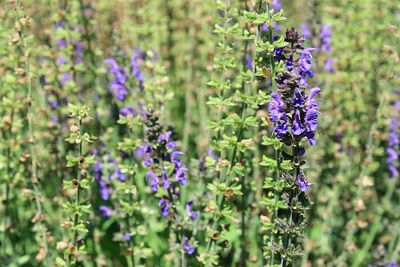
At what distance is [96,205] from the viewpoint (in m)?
5.08

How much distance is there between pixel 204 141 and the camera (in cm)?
512

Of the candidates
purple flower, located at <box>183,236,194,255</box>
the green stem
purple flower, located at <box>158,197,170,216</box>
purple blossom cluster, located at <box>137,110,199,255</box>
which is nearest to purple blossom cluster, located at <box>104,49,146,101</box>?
purple blossom cluster, located at <box>137,110,199,255</box>

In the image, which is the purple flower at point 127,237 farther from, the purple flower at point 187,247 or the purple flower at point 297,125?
the purple flower at point 297,125

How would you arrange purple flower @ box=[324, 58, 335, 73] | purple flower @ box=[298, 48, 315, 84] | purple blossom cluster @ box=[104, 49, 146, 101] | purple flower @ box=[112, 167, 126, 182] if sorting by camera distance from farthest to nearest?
purple flower @ box=[324, 58, 335, 73]
purple blossom cluster @ box=[104, 49, 146, 101]
purple flower @ box=[112, 167, 126, 182]
purple flower @ box=[298, 48, 315, 84]

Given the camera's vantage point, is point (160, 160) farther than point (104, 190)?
No

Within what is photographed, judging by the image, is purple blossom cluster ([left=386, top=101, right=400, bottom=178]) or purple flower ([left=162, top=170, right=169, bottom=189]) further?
purple blossom cluster ([left=386, top=101, right=400, bottom=178])

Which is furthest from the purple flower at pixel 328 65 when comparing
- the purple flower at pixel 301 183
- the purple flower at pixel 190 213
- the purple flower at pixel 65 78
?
the purple flower at pixel 301 183

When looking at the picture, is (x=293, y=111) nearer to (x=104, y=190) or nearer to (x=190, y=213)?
(x=190, y=213)

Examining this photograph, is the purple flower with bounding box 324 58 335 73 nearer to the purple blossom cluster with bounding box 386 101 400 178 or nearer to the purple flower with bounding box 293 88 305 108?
the purple blossom cluster with bounding box 386 101 400 178

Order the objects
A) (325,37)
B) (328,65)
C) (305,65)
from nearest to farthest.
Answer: (305,65) < (325,37) < (328,65)

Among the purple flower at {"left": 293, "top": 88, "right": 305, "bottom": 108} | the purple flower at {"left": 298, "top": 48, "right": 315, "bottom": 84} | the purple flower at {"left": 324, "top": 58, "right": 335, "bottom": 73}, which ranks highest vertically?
the purple flower at {"left": 324, "top": 58, "right": 335, "bottom": 73}

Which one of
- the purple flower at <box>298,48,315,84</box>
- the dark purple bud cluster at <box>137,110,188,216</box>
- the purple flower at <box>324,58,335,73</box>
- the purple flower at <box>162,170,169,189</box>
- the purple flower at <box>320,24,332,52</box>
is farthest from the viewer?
the purple flower at <box>324,58,335,73</box>

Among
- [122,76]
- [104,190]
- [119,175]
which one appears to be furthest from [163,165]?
[122,76]

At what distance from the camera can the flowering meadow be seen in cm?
308
